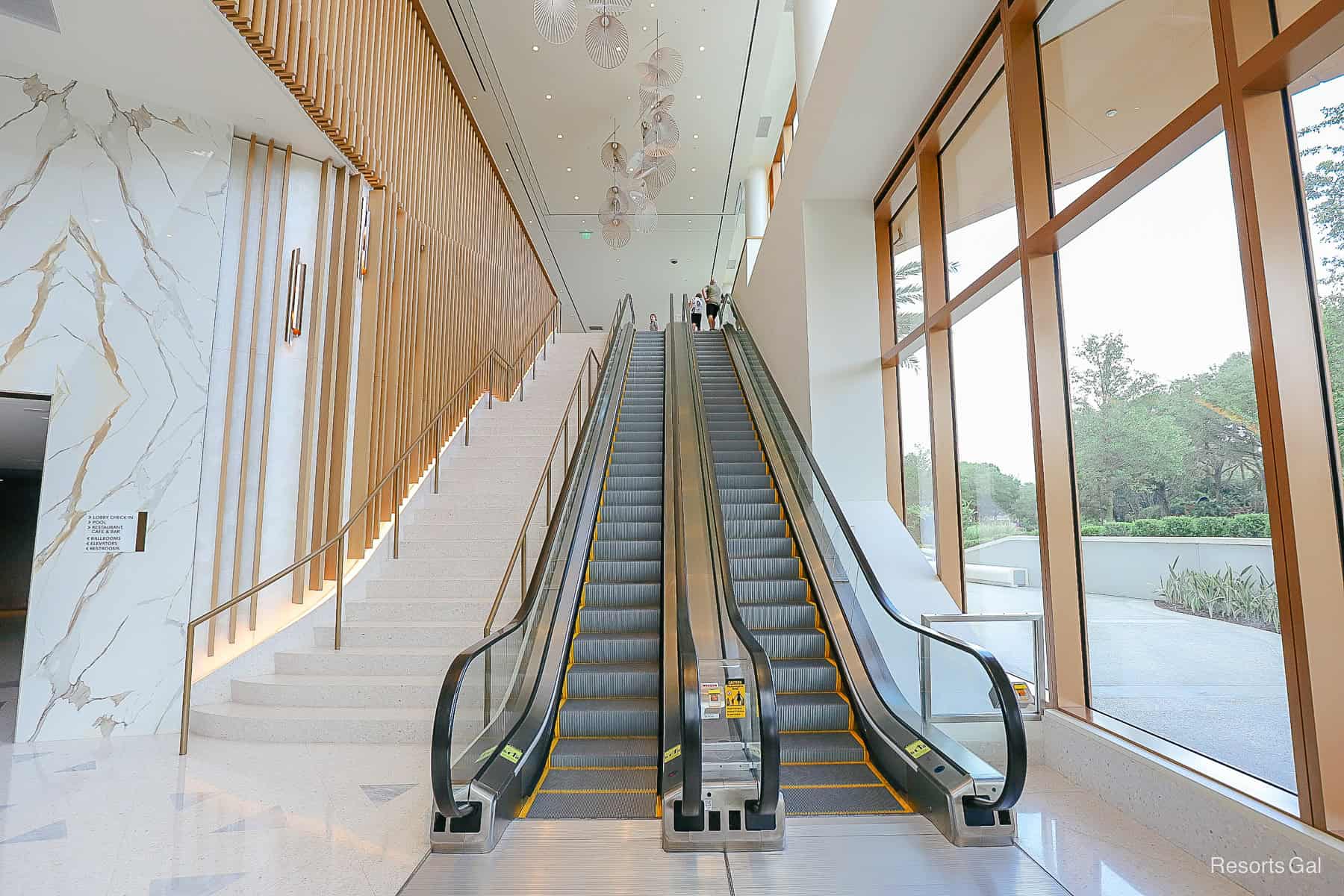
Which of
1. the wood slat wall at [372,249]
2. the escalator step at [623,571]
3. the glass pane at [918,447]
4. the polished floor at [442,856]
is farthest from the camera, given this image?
the glass pane at [918,447]

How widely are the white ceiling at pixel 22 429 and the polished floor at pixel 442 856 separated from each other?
273 cm

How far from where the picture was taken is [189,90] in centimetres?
575

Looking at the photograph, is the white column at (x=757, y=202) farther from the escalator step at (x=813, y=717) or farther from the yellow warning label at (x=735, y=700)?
the yellow warning label at (x=735, y=700)

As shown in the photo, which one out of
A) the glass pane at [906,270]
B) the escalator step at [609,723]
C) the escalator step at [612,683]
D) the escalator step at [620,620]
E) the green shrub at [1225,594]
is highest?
the glass pane at [906,270]

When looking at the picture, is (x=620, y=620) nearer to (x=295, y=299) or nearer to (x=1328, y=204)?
(x=295, y=299)

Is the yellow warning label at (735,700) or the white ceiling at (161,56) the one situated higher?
the white ceiling at (161,56)

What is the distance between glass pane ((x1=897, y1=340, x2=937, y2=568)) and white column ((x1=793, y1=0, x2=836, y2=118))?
317 centimetres

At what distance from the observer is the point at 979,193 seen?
6.24 meters

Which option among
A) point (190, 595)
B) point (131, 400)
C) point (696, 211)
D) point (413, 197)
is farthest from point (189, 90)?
point (696, 211)

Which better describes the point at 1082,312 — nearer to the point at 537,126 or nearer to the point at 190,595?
the point at 190,595

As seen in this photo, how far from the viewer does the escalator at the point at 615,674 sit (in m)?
3.96

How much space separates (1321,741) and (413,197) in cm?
899

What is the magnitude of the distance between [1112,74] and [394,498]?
22.7 ft

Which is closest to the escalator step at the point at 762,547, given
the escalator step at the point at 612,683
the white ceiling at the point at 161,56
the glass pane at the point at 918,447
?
the glass pane at the point at 918,447
